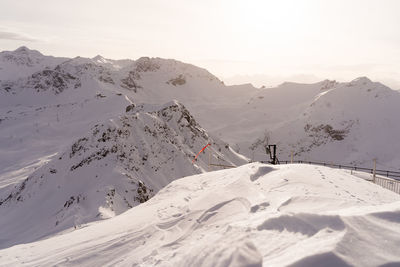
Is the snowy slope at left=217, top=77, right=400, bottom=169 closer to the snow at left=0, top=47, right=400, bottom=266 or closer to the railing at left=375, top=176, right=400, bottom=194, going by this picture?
the snow at left=0, top=47, right=400, bottom=266

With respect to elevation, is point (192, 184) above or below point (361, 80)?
below

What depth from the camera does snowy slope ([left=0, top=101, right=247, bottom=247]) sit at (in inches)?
741

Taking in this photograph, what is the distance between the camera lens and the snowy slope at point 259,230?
13.1 feet

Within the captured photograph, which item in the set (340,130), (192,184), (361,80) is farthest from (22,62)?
(192,184)

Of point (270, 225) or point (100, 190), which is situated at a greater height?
point (270, 225)

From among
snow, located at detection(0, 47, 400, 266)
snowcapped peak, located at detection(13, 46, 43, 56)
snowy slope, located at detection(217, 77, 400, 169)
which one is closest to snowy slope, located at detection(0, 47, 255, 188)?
snow, located at detection(0, 47, 400, 266)

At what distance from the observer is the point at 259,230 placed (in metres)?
5.17

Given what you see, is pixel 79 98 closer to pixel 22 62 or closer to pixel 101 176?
pixel 101 176

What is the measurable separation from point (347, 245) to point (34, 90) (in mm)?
91876

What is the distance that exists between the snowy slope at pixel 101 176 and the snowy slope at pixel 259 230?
10.6 meters

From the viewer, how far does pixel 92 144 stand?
2583 centimetres

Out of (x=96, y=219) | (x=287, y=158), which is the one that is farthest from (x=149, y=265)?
(x=287, y=158)

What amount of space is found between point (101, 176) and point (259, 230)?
1941 centimetres

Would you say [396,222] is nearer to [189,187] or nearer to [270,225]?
[270,225]
